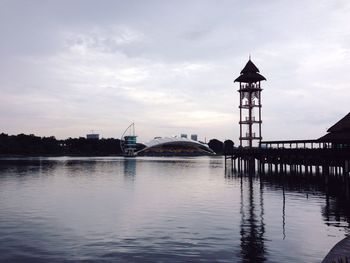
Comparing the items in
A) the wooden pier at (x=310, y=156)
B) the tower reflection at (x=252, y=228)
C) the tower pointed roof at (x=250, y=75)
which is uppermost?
the tower pointed roof at (x=250, y=75)

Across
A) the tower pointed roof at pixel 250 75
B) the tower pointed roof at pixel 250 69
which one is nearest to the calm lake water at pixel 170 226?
the tower pointed roof at pixel 250 75

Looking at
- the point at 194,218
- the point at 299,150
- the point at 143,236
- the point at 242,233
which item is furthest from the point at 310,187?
the point at 143,236

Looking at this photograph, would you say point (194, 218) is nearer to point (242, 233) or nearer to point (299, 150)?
point (242, 233)

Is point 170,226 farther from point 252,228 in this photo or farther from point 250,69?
point 250,69

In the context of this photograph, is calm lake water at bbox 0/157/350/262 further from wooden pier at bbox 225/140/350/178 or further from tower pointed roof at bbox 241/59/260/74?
tower pointed roof at bbox 241/59/260/74

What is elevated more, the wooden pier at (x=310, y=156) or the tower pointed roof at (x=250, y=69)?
the tower pointed roof at (x=250, y=69)

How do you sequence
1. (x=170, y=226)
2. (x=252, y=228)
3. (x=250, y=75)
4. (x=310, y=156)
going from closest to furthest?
(x=252, y=228) → (x=170, y=226) → (x=310, y=156) → (x=250, y=75)

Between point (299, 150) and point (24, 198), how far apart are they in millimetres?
43172

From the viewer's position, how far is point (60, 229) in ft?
88.3

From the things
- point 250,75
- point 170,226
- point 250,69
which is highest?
point 250,69

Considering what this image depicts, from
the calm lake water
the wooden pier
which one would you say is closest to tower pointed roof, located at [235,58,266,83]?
the wooden pier

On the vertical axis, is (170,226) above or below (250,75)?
below

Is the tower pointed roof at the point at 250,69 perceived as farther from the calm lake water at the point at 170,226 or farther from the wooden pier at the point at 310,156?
the calm lake water at the point at 170,226

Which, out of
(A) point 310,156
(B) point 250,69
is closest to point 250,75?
(B) point 250,69
